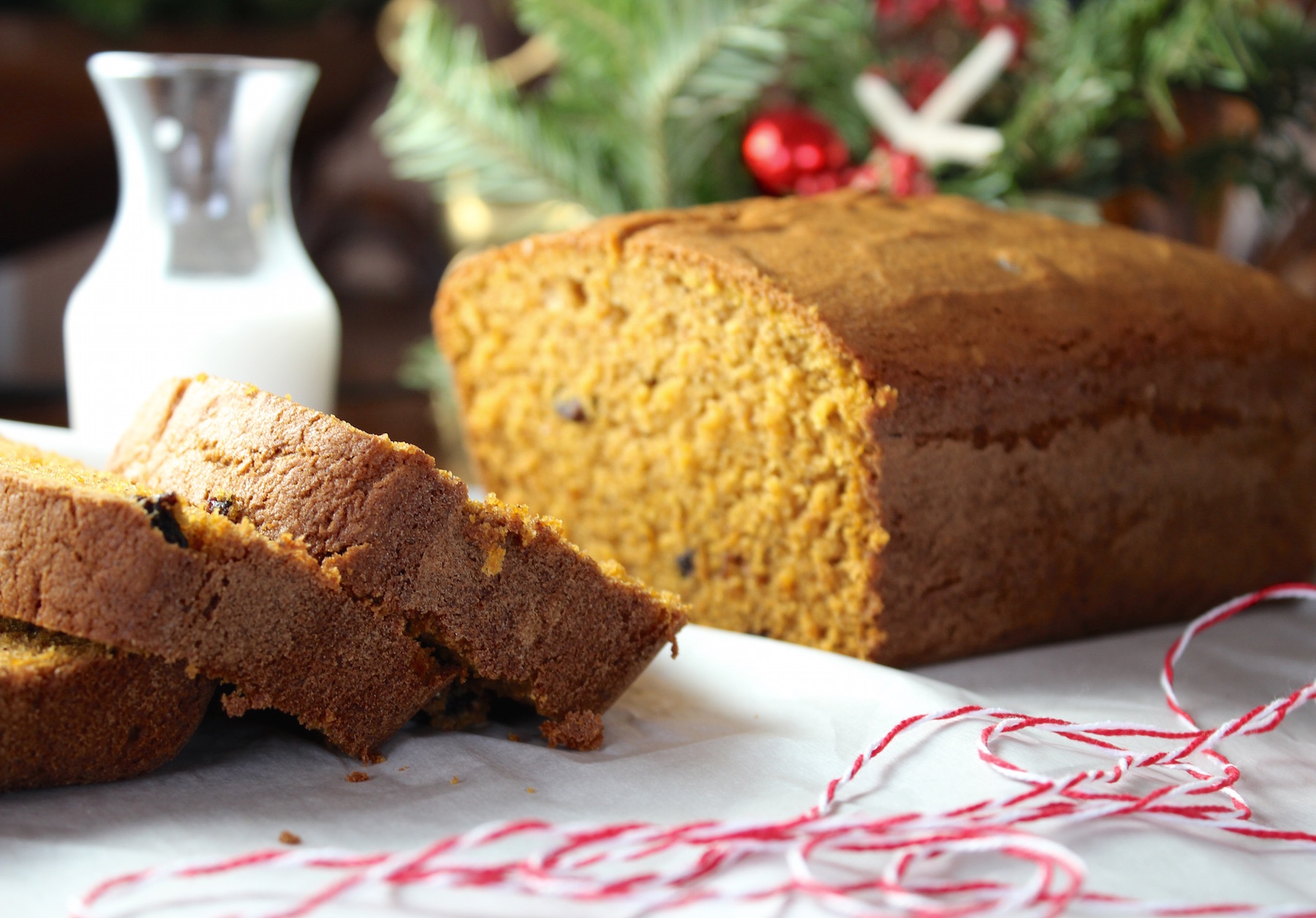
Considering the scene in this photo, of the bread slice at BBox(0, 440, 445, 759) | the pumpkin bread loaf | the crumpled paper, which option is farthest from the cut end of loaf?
the bread slice at BBox(0, 440, 445, 759)

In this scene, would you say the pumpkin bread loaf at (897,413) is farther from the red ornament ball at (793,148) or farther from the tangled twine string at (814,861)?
the tangled twine string at (814,861)

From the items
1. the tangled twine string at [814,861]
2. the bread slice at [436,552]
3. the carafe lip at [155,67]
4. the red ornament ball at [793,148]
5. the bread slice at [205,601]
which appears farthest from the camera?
the red ornament ball at [793,148]

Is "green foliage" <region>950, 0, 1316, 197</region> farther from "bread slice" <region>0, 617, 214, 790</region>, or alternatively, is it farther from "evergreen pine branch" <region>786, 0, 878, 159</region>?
"bread slice" <region>0, 617, 214, 790</region>

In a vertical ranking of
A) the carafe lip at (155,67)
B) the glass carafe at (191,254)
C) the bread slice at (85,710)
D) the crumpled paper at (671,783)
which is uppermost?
the carafe lip at (155,67)

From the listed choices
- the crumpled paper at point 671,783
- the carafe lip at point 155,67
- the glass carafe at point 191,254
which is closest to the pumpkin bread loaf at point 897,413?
the crumpled paper at point 671,783

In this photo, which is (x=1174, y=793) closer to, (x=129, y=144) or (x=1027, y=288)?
(x=1027, y=288)

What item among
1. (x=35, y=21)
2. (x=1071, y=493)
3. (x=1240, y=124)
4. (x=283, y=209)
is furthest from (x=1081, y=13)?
(x=35, y=21)

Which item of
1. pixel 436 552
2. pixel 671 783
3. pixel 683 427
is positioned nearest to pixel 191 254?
pixel 683 427
